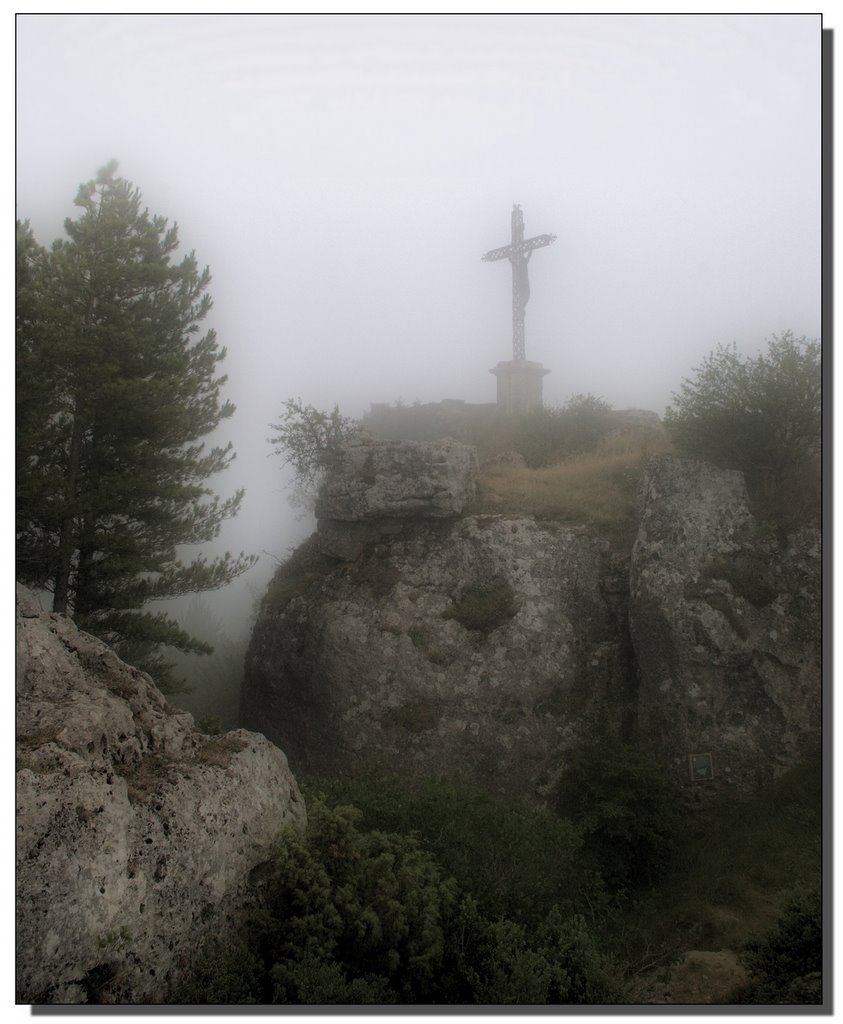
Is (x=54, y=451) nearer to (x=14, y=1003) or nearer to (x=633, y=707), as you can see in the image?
(x=14, y=1003)

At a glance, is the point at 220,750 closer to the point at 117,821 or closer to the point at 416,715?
the point at 117,821

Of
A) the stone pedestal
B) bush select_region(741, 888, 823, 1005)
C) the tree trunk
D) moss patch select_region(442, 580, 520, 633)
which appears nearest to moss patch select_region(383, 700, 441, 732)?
moss patch select_region(442, 580, 520, 633)

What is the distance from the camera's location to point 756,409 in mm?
Result: 13641

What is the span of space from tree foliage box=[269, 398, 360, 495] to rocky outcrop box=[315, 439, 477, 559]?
31 cm

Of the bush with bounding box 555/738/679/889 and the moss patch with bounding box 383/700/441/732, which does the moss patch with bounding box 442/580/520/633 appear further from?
the bush with bounding box 555/738/679/889

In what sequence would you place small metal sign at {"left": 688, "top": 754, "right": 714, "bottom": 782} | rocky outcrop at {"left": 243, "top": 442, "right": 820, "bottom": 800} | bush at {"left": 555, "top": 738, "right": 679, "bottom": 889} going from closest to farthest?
bush at {"left": 555, "top": 738, "right": 679, "bottom": 889}
small metal sign at {"left": 688, "top": 754, "right": 714, "bottom": 782}
rocky outcrop at {"left": 243, "top": 442, "right": 820, "bottom": 800}

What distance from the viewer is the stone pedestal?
765 inches

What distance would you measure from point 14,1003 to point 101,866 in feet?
4.17

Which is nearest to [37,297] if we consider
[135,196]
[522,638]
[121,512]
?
[135,196]

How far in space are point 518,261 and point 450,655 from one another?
33.5 feet

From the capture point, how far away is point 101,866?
614cm

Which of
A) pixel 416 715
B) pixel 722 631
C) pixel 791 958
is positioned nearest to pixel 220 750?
pixel 416 715

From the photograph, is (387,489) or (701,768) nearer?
(701,768)

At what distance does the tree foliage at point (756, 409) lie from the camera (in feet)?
43.4
